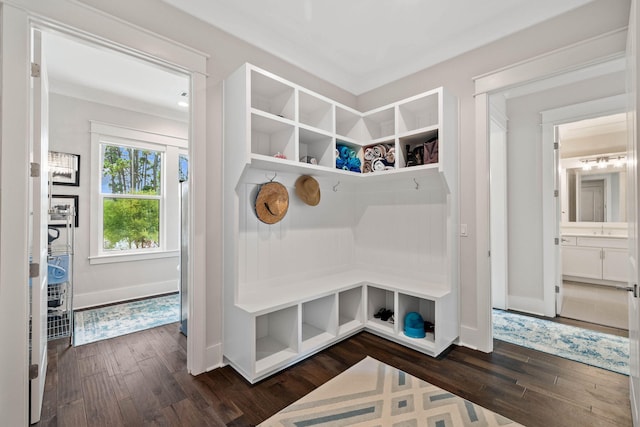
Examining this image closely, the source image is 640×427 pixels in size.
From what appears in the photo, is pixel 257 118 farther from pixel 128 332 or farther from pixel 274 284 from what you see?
pixel 128 332

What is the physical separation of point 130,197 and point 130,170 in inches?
16.3

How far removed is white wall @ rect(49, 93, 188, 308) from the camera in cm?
362

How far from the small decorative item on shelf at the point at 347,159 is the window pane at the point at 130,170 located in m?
3.18

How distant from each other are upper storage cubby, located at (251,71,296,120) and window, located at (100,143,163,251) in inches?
109

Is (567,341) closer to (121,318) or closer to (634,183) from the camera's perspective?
(634,183)

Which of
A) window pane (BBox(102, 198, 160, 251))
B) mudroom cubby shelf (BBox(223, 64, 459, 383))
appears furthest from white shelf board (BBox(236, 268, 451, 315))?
window pane (BBox(102, 198, 160, 251))

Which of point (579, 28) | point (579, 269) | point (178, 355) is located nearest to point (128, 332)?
A: point (178, 355)

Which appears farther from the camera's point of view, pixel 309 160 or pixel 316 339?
pixel 309 160

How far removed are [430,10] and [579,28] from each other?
1.07m

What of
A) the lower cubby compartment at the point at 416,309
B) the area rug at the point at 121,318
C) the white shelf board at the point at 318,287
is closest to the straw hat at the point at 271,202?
the white shelf board at the point at 318,287

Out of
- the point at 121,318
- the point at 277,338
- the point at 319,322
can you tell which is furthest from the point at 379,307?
the point at 121,318

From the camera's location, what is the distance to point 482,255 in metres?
2.51

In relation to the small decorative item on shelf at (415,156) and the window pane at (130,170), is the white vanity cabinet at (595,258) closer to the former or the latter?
the small decorative item on shelf at (415,156)

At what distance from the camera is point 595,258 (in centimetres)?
486
